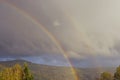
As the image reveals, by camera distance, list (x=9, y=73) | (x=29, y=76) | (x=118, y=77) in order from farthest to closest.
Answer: (x=118, y=77) < (x=9, y=73) < (x=29, y=76)

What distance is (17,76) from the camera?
381 ft

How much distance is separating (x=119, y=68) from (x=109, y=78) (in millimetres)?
9369

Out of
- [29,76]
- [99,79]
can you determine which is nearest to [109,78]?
[99,79]

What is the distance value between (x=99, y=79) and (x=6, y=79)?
49.4 meters

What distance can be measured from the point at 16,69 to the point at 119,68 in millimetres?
49965

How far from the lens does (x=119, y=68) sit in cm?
13225

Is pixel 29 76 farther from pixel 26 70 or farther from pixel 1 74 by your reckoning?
pixel 1 74

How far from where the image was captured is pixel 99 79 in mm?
139750

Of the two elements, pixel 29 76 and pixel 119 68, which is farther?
pixel 119 68

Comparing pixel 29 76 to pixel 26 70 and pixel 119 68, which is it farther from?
pixel 119 68

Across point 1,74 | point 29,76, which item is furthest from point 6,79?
point 29,76

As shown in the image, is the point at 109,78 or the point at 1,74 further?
the point at 109,78

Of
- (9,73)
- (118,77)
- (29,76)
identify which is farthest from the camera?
(118,77)

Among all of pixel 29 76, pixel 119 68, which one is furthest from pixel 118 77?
pixel 29 76
